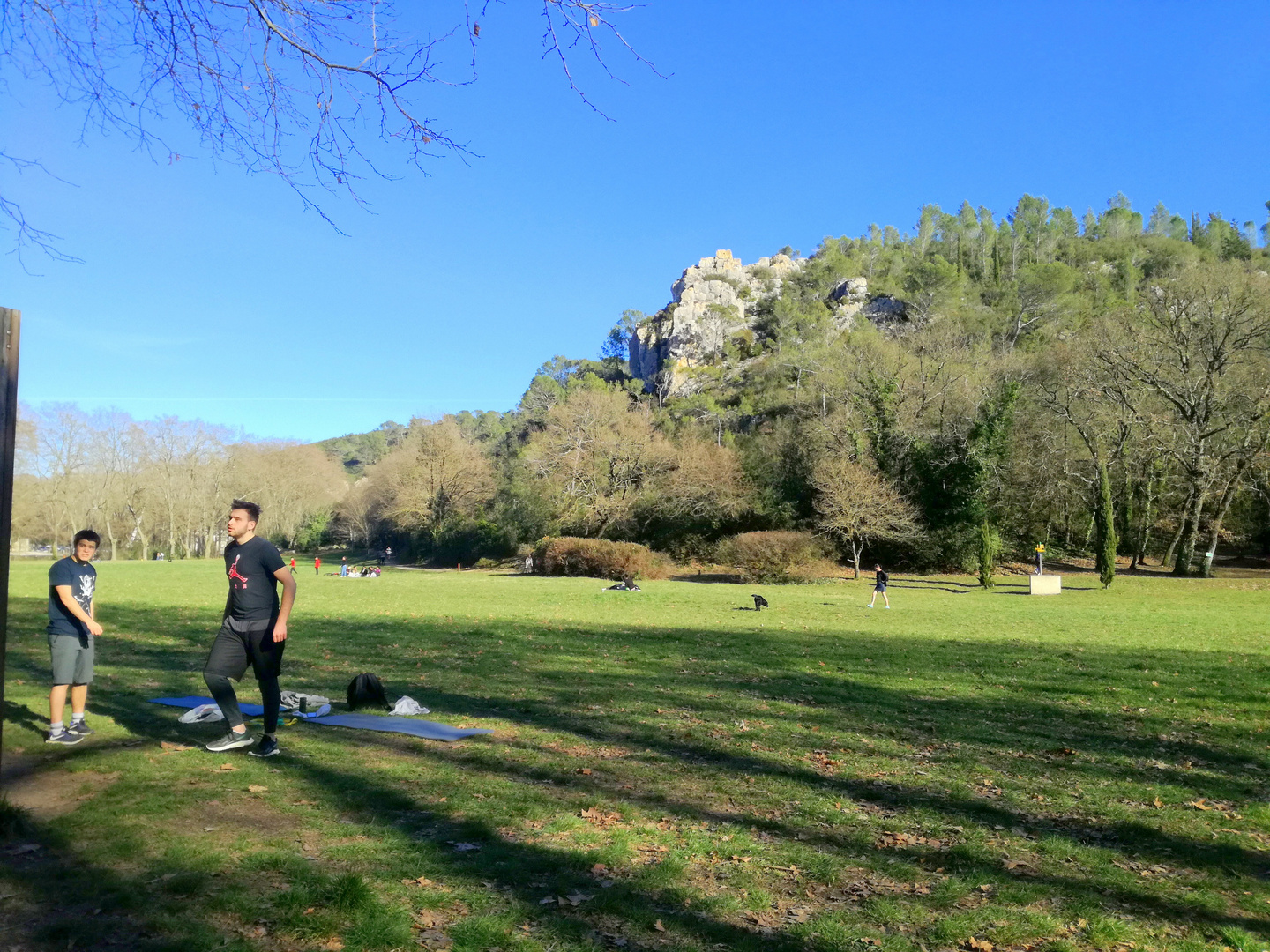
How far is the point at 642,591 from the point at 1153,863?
87.2ft

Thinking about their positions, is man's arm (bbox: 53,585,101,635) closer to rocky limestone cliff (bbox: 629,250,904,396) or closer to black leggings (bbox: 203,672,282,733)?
black leggings (bbox: 203,672,282,733)

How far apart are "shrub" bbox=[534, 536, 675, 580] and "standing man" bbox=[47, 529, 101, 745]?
34.7m

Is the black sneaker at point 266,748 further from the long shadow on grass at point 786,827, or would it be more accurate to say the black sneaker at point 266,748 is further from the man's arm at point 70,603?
the man's arm at point 70,603

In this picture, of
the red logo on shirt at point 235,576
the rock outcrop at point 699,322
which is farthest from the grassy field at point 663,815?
the rock outcrop at point 699,322

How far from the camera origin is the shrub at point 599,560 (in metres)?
41.9

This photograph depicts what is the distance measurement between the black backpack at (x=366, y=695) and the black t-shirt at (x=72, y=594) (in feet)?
7.62

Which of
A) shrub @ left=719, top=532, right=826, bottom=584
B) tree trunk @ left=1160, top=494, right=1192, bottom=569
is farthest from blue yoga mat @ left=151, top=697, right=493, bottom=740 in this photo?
tree trunk @ left=1160, top=494, right=1192, bottom=569

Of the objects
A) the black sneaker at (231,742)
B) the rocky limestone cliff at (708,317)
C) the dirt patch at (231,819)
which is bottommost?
the dirt patch at (231,819)

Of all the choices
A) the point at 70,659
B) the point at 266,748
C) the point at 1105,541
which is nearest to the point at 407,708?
the point at 266,748

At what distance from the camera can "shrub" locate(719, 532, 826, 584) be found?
38125 millimetres

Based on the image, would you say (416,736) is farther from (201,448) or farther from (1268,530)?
(201,448)

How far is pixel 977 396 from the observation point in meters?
47.8

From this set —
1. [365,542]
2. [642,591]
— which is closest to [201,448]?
[365,542]

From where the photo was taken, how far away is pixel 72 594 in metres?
6.34
